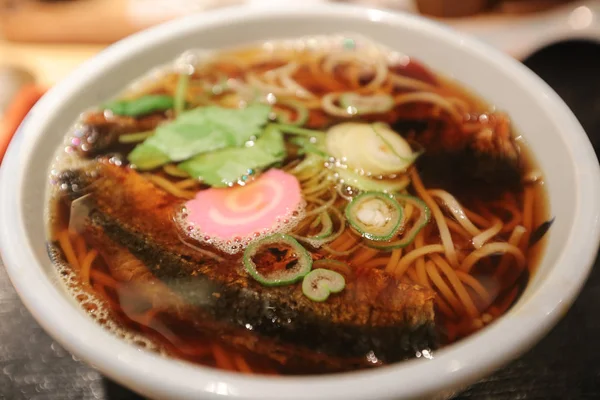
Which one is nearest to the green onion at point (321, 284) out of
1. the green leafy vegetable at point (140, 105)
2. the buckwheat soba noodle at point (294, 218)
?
the buckwheat soba noodle at point (294, 218)

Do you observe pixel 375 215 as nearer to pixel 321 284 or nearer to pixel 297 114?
pixel 321 284

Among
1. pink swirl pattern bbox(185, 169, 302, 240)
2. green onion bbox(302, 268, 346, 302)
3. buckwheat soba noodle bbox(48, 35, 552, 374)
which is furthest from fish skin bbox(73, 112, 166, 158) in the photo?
green onion bbox(302, 268, 346, 302)

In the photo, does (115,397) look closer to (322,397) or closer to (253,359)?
(253,359)

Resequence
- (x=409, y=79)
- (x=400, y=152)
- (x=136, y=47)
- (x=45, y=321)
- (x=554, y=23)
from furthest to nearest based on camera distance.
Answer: (x=554, y=23) → (x=409, y=79) → (x=136, y=47) → (x=400, y=152) → (x=45, y=321)

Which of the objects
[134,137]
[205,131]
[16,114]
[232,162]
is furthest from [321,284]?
[16,114]

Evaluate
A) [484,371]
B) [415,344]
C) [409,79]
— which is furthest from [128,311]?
[409,79]

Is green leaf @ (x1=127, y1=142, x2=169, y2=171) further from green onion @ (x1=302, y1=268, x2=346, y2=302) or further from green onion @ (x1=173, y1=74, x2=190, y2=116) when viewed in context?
green onion @ (x1=302, y1=268, x2=346, y2=302)

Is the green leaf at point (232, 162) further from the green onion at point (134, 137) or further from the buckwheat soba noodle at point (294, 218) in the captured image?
the green onion at point (134, 137)
